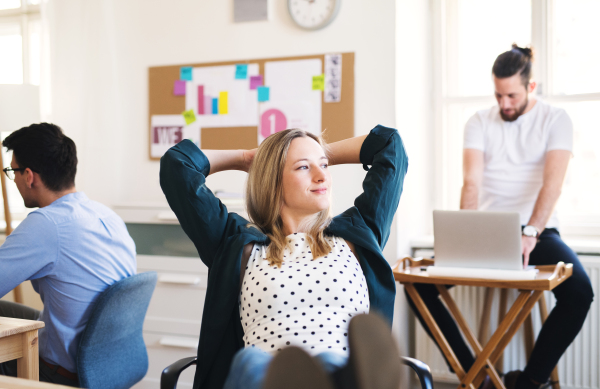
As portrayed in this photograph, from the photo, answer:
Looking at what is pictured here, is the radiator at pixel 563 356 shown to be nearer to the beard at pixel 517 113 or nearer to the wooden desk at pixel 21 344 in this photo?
the beard at pixel 517 113

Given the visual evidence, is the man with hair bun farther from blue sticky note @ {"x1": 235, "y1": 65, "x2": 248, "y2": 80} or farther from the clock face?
blue sticky note @ {"x1": 235, "y1": 65, "x2": 248, "y2": 80}

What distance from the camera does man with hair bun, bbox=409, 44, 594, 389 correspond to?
244 centimetres

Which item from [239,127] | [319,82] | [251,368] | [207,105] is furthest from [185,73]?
[251,368]

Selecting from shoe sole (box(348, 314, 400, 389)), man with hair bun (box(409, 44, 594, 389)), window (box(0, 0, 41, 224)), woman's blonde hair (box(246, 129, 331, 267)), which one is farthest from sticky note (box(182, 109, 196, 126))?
shoe sole (box(348, 314, 400, 389))

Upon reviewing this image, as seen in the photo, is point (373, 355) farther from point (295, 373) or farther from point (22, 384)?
point (22, 384)

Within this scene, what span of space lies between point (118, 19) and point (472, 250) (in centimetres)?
261

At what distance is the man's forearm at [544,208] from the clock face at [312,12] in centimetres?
141

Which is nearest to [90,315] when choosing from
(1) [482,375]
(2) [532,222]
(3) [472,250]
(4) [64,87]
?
(3) [472,250]

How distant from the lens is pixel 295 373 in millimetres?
842

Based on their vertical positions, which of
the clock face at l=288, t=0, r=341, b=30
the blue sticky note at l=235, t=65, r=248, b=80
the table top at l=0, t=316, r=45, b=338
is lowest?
the table top at l=0, t=316, r=45, b=338

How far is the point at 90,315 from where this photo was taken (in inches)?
70.6

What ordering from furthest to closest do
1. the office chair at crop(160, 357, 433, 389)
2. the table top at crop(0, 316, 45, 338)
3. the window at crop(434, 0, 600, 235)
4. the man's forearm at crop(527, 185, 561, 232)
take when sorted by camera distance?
1. the window at crop(434, 0, 600, 235)
2. the man's forearm at crop(527, 185, 561, 232)
3. the table top at crop(0, 316, 45, 338)
4. the office chair at crop(160, 357, 433, 389)

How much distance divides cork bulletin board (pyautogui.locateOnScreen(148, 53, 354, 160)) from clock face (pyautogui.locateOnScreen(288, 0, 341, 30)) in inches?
7.0

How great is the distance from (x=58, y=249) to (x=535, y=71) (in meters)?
2.63
